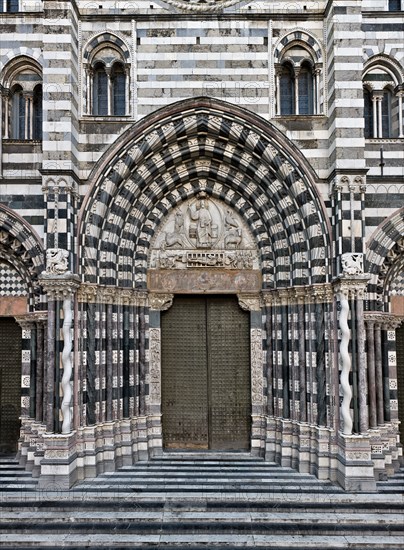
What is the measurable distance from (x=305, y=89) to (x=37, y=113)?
596cm

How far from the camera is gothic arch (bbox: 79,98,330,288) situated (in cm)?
1092

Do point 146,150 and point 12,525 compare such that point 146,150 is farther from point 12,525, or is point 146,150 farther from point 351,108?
point 12,525

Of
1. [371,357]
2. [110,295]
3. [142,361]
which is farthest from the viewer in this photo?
Result: [142,361]

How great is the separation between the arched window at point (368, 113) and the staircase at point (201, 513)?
731cm

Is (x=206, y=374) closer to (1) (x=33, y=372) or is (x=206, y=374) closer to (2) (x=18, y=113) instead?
(1) (x=33, y=372)

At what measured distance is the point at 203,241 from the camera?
11.8m

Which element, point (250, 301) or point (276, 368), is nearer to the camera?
point (276, 368)

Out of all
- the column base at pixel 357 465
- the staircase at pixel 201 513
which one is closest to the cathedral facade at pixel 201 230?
the column base at pixel 357 465

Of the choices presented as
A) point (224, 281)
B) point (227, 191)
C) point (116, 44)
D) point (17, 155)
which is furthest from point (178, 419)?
point (116, 44)

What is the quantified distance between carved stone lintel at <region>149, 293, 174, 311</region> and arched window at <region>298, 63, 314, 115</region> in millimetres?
4995

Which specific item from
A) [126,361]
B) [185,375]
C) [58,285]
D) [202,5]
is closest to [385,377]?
[185,375]

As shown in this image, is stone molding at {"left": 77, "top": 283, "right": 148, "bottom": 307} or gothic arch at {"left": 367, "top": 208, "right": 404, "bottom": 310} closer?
stone molding at {"left": 77, "top": 283, "right": 148, "bottom": 307}

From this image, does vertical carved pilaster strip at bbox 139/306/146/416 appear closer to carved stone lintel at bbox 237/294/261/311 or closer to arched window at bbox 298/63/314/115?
carved stone lintel at bbox 237/294/261/311

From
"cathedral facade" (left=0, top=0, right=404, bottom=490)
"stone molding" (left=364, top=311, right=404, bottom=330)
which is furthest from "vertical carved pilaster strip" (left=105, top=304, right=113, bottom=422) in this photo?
"stone molding" (left=364, top=311, right=404, bottom=330)
